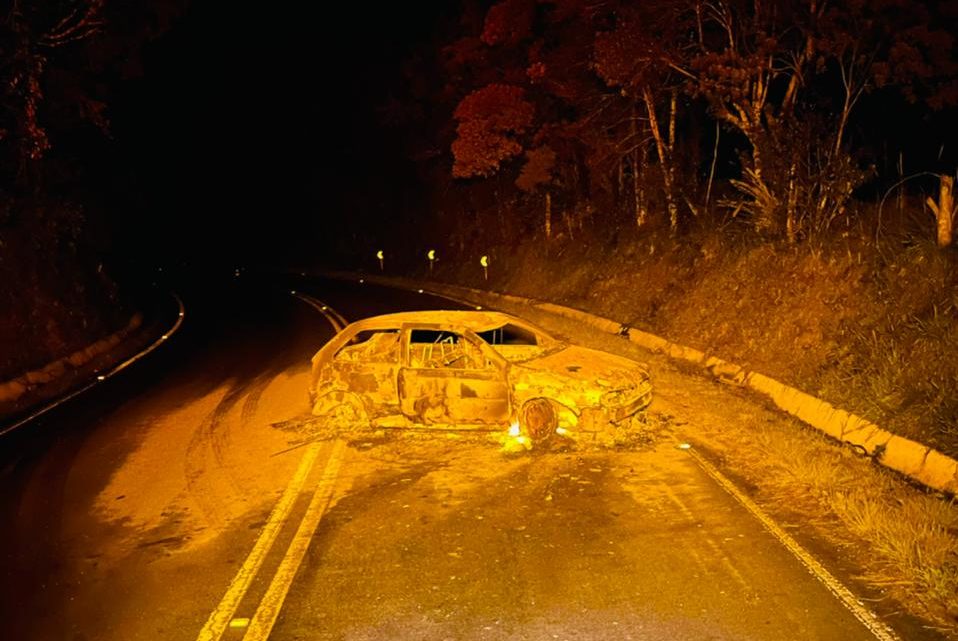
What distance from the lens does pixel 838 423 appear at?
924 centimetres

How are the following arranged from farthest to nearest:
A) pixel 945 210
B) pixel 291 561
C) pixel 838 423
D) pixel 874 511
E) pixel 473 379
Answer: pixel 945 210, pixel 838 423, pixel 473 379, pixel 874 511, pixel 291 561

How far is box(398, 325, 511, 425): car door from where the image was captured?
9.05m

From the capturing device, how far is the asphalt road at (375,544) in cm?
504

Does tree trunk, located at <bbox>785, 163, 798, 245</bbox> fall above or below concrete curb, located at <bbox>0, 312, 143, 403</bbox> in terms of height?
above

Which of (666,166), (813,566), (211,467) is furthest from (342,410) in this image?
(666,166)

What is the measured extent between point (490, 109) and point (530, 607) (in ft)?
75.6

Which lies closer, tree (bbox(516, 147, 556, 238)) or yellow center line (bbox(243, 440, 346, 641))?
yellow center line (bbox(243, 440, 346, 641))

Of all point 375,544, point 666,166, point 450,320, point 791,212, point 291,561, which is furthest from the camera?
point 666,166

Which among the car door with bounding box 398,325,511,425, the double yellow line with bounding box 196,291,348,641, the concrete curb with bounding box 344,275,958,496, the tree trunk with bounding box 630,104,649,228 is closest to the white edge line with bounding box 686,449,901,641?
the concrete curb with bounding box 344,275,958,496

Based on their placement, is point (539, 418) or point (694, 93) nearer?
point (539, 418)

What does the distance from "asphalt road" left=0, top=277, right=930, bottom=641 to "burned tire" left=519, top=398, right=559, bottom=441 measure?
378 mm

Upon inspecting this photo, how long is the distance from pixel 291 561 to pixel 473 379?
3627mm

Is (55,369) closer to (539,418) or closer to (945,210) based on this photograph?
(539,418)

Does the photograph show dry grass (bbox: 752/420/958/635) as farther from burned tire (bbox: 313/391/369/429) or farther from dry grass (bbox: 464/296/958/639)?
burned tire (bbox: 313/391/369/429)
